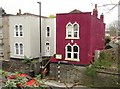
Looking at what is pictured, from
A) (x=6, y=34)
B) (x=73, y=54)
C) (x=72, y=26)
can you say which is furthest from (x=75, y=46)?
(x=6, y=34)

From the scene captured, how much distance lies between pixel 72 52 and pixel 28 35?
469 centimetres

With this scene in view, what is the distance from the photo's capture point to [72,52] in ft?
Answer: 45.9

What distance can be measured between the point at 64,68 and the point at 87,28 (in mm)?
3831

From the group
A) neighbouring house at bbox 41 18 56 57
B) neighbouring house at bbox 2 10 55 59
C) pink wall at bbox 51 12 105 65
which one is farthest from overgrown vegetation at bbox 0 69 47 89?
neighbouring house at bbox 41 18 56 57

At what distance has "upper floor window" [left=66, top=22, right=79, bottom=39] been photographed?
1367 cm

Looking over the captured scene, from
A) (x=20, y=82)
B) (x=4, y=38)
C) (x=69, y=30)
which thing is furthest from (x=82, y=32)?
(x=20, y=82)

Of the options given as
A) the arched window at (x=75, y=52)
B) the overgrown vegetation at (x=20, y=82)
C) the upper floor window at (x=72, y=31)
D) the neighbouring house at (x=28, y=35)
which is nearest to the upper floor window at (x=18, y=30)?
the neighbouring house at (x=28, y=35)

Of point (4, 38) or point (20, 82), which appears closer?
point (20, 82)

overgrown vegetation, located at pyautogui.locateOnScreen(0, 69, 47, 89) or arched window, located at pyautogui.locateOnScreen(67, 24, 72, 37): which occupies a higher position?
arched window, located at pyautogui.locateOnScreen(67, 24, 72, 37)

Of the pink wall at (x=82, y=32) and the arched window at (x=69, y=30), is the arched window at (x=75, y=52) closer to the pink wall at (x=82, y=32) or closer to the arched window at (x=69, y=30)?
the pink wall at (x=82, y=32)

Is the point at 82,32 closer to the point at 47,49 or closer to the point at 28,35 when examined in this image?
the point at 28,35

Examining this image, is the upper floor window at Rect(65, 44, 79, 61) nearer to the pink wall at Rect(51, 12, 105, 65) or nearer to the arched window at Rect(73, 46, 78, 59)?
the arched window at Rect(73, 46, 78, 59)

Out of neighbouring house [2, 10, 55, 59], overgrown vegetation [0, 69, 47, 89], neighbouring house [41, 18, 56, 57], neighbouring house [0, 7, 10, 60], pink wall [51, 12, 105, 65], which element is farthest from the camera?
neighbouring house [41, 18, 56, 57]

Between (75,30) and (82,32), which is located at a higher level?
(75,30)
